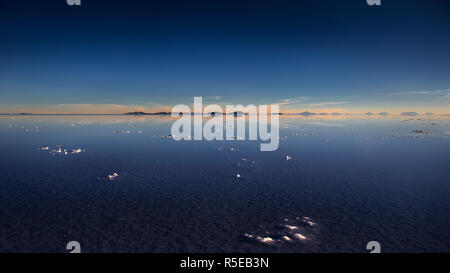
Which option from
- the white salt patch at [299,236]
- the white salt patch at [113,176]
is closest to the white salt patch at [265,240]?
the white salt patch at [299,236]

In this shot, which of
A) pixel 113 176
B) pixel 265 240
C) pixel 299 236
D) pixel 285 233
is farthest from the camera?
pixel 113 176

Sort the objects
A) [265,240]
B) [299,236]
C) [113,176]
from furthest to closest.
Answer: [113,176]
[299,236]
[265,240]

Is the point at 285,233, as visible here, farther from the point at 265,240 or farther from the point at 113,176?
the point at 113,176

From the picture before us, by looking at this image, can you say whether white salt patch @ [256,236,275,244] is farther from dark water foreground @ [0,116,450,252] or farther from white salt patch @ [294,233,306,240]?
white salt patch @ [294,233,306,240]

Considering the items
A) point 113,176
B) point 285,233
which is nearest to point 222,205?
point 285,233

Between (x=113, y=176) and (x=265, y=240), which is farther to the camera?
(x=113, y=176)

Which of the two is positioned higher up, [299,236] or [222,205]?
[222,205]

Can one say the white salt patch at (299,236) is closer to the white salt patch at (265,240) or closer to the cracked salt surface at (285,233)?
the cracked salt surface at (285,233)

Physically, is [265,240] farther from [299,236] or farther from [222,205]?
[222,205]

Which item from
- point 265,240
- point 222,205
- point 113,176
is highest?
point 113,176
